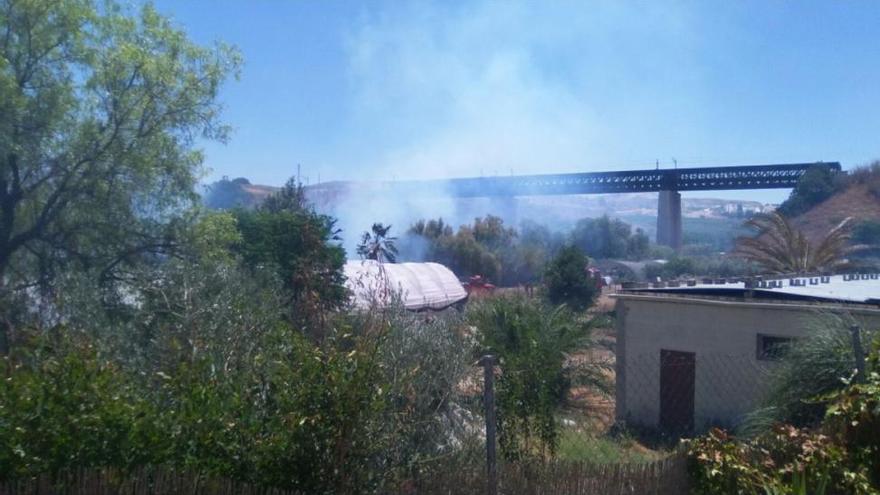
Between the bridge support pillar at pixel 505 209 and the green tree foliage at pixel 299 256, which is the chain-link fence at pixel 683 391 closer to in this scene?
the green tree foliage at pixel 299 256

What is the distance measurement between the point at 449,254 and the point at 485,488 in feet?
154

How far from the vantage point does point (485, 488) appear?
17.8 feet

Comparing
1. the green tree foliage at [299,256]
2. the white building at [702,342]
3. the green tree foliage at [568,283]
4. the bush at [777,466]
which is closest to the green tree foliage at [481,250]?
the green tree foliage at [568,283]

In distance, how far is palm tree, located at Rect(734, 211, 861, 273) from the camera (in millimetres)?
30630

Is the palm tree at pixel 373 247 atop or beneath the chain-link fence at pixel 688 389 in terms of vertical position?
atop

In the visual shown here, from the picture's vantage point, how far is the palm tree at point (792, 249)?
100 ft

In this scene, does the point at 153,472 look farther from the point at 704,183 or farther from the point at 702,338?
the point at 704,183

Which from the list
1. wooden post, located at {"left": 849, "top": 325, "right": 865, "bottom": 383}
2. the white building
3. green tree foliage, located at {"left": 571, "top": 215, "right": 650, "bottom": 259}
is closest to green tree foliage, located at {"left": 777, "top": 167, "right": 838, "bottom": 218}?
green tree foliage, located at {"left": 571, "top": 215, "right": 650, "bottom": 259}

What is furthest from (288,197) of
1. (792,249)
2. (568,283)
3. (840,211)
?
(840,211)

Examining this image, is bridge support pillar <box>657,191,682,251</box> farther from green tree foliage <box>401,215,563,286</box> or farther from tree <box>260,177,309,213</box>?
tree <box>260,177,309,213</box>

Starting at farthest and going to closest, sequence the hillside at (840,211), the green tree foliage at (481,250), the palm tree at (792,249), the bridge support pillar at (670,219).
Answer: the green tree foliage at (481,250) < the bridge support pillar at (670,219) < the hillside at (840,211) < the palm tree at (792,249)

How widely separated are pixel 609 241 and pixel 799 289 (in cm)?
4301

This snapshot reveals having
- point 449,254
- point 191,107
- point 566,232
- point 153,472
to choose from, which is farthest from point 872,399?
point 566,232

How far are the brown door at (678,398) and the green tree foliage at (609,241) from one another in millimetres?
43145
